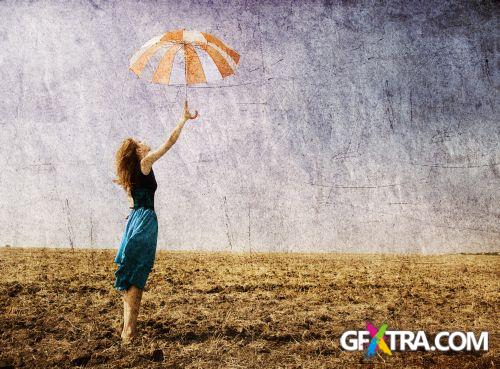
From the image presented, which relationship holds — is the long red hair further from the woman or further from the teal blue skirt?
the teal blue skirt

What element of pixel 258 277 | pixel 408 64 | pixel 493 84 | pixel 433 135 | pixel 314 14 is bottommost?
pixel 258 277


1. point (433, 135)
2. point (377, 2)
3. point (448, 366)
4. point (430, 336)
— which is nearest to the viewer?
point (448, 366)

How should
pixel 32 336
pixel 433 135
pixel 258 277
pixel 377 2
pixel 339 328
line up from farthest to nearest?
pixel 258 277
pixel 433 135
pixel 377 2
pixel 339 328
pixel 32 336

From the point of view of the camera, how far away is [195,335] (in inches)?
185

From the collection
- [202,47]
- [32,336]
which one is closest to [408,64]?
[202,47]

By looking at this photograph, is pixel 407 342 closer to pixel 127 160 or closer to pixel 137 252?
pixel 137 252

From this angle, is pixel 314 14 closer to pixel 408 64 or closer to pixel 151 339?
pixel 408 64

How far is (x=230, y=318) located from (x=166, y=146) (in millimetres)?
2825

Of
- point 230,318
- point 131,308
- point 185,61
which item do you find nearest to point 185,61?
point 185,61

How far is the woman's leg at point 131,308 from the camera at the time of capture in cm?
418

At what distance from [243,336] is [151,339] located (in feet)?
3.36

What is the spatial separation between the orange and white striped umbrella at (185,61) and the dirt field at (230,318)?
9.17 feet

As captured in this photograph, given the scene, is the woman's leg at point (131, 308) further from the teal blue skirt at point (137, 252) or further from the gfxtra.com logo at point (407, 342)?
the gfxtra.com logo at point (407, 342)

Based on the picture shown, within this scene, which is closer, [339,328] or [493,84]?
[339,328]
